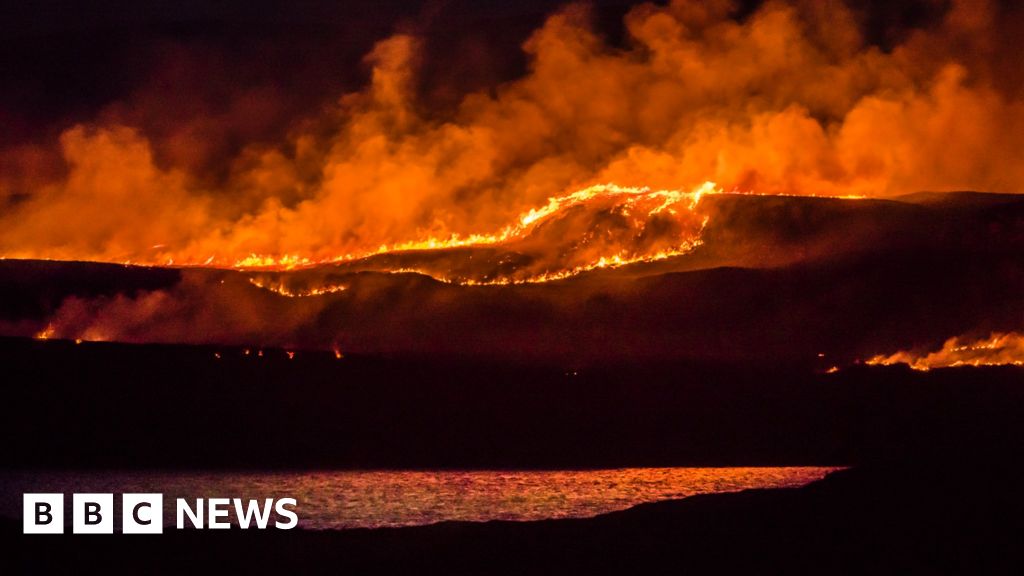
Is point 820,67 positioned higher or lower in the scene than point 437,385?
higher

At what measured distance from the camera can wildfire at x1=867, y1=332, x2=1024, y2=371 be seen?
13.7 meters

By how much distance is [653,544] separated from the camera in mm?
8445

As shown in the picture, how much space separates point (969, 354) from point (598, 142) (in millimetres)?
5104

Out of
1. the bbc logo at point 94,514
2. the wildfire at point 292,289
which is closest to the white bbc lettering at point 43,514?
the bbc logo at point 94,514

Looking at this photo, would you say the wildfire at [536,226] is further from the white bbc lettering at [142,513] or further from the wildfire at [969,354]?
the white bbc lettering at [142,513]

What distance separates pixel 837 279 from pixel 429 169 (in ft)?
17.1

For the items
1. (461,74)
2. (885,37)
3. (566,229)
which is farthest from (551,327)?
(885,37)

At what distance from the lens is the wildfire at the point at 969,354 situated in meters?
13.7

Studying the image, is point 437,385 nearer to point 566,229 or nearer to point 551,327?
point 551,327

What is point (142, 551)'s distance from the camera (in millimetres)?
8078

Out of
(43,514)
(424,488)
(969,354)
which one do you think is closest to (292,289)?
(424,488)

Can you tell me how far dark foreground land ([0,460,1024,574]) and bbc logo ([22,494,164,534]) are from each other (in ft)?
0.82

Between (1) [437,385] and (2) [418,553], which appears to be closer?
(2) [418,553]

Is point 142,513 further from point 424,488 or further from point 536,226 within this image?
point 536,226
